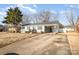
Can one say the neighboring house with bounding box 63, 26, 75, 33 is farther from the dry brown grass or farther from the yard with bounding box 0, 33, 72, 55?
the dry brown grass

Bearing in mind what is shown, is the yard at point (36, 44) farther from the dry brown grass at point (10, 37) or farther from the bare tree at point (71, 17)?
the bare tree at point (71, 17)

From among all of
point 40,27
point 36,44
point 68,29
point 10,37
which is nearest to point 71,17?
point 68,29

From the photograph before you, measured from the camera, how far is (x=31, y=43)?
2.02 meters

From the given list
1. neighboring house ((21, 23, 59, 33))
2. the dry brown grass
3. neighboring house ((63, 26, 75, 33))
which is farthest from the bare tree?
the dry brown grass

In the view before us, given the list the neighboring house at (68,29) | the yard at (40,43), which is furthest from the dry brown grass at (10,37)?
the neighboring house at (68,29)

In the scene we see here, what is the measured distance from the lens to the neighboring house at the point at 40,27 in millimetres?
2021

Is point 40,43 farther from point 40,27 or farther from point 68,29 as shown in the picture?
point 68,29

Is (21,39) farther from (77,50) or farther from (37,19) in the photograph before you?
(77,50)

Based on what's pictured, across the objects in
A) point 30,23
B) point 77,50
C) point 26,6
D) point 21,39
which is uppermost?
point 26,6

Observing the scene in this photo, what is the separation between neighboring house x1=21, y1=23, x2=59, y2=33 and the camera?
2.02m
